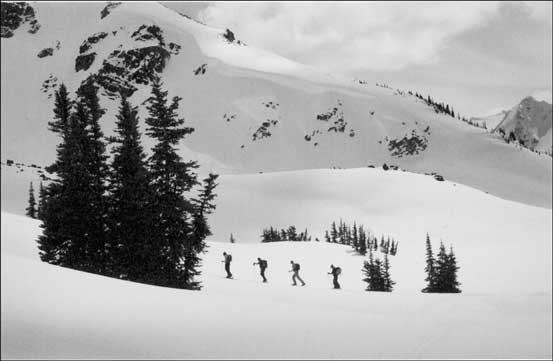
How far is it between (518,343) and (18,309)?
8036 mm

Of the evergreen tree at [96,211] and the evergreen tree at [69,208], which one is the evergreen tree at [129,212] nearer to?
the evergreen tree at [96,211]

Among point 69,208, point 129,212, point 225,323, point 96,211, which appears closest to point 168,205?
point 129,212

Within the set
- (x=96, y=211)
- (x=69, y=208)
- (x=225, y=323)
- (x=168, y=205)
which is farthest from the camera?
(x=168, y=205)

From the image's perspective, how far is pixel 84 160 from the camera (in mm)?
20406

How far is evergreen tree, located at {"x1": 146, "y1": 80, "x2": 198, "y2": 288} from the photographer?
2114 centimetres

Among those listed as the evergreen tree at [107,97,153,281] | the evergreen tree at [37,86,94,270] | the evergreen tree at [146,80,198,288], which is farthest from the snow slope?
the evergreen tree at [37,86,94,270]

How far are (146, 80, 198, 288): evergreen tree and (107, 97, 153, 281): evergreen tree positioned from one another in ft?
1.68

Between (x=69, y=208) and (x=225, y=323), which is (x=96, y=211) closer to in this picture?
(x=69, y=208)

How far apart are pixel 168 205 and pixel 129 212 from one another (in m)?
1.84

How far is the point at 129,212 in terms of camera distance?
20547 mm

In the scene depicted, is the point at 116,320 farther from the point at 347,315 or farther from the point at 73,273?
the point at 347,315

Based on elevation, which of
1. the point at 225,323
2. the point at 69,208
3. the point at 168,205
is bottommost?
the point at 225,323

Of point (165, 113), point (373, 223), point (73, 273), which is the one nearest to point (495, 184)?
point (373, 223)

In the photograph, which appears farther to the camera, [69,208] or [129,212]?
[129,212]
